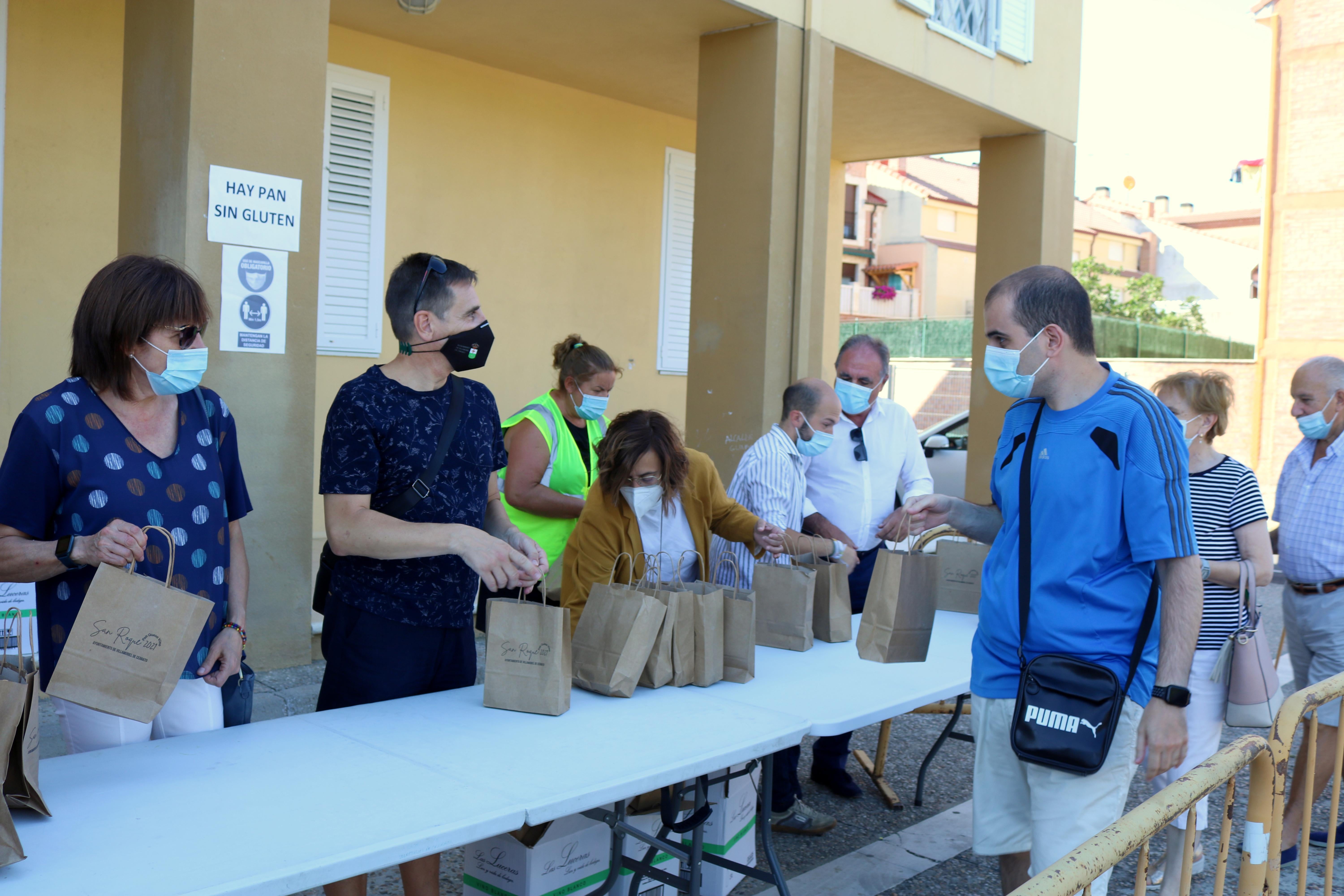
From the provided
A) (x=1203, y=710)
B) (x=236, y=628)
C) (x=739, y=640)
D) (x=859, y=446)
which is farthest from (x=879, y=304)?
(x=236, y=628)

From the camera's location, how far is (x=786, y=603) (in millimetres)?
3605

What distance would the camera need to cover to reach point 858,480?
183 inches

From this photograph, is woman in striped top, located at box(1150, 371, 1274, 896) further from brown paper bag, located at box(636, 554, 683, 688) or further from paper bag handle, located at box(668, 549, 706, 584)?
brown paper bag, located at box(636, 554, 683, 688)

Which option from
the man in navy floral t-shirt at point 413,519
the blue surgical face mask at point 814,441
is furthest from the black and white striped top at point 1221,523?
the man in navy floral t-shirt at point 413,519

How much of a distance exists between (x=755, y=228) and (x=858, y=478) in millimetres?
2677

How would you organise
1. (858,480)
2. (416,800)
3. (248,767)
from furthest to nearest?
(858,480) < (248,767) < (416,800)

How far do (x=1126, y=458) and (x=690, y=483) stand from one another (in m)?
1.70

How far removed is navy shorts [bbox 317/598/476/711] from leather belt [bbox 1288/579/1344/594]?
3.45 metres

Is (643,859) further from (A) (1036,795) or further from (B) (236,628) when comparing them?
(B) (236,628)

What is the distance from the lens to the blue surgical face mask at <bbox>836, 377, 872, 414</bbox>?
4715mm

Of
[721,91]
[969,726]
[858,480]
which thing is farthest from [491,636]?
[721,91]

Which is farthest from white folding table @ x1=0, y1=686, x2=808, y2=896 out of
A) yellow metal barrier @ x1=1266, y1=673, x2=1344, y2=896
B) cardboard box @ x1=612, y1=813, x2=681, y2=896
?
yellow metal barrier @ x1=1266, y1=673, x2=1344, y2=896

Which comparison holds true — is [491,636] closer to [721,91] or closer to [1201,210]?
[721,91]

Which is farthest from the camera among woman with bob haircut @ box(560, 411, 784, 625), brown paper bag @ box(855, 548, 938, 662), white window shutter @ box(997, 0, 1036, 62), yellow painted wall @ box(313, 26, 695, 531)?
white window shutter @ box(997, 0, 1036, 62)
